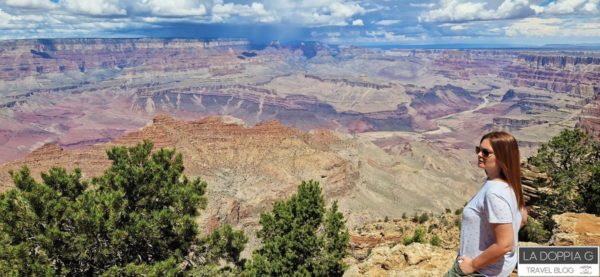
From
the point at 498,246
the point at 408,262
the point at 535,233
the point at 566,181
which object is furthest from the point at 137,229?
the point at 566,181

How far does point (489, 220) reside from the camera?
19.0 ft

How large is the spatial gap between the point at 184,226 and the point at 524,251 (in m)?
18.3

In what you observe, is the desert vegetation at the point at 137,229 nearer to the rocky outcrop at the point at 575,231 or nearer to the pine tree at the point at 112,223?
the pine tree at the point at 112,223

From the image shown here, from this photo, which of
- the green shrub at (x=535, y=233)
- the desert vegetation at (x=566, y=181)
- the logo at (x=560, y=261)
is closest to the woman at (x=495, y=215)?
the logo at (x=560, y=261)

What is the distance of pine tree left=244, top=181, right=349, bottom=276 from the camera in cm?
2302

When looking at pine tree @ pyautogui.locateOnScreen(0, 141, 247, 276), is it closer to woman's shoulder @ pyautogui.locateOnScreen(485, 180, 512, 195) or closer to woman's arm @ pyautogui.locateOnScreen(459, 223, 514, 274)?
woman's arm @ pyautogui.locateOnScreen(459, 223, 514, 274)

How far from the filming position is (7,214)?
57.8 ft

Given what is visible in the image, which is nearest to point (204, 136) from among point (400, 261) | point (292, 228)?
point (292, 228)

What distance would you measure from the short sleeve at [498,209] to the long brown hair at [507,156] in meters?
0.39

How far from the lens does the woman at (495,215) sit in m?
5.76

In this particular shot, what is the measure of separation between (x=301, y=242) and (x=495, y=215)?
1894 cm

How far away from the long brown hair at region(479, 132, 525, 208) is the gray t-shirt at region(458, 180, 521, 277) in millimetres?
138

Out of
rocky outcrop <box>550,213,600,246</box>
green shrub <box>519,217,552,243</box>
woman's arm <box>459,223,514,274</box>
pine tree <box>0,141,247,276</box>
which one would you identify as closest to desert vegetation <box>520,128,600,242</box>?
green shrub <box>519,217,552,243</box>

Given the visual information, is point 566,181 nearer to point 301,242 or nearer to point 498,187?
point 301,242
